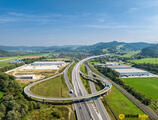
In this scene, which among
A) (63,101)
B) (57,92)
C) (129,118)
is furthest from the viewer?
(57,92)

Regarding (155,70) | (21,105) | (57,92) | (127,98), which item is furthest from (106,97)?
(155,70)

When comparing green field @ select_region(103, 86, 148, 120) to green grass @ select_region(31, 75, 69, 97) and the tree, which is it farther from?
the tree

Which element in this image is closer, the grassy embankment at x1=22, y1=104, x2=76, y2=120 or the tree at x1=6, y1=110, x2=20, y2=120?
the tree at x1=6, y1=110, x2=20, y2=120

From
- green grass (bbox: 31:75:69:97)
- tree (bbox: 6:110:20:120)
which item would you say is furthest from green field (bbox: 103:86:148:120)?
tree (bbox: 6:110:20:120)

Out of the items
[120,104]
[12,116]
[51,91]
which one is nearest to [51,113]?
[12,116]

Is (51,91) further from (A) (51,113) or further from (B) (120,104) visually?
(B) (120,104)

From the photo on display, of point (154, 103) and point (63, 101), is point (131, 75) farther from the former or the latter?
point (63, 101)

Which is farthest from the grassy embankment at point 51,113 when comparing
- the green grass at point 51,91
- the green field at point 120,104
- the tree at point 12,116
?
the green field at point 120,104

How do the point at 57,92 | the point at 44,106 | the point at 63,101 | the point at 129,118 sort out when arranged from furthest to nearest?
1. the point at 57,92
2. the point at 63,101
3. the point at 44,106
4. the point at 129,118
